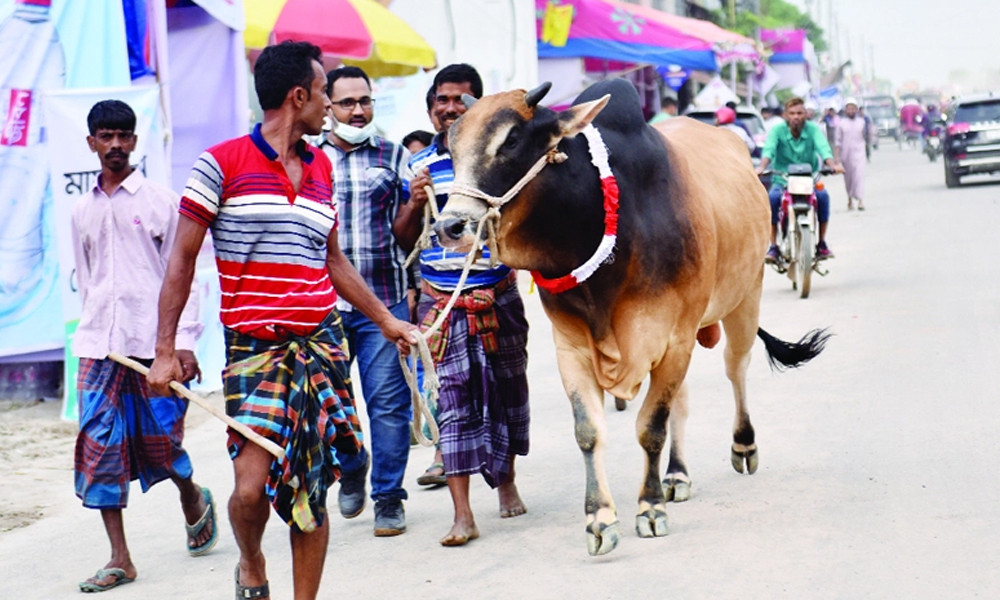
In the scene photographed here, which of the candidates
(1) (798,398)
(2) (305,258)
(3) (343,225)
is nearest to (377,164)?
(3) (343,225)

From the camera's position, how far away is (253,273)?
166 inches

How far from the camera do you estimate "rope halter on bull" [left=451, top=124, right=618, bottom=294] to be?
4930 millimetres

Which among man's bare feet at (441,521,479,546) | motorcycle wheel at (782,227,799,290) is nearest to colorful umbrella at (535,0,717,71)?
motorcycle wheel at (782,227,799,290)

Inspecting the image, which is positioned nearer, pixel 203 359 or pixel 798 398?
pixel 798 398

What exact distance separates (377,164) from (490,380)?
110 centimetres

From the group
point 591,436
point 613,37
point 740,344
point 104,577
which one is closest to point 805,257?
point 740,344

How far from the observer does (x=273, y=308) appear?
4.21m

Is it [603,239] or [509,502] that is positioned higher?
[603,239]

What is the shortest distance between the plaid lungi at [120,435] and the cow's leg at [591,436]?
1.62m

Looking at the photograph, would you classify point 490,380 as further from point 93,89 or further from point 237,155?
point 93,89

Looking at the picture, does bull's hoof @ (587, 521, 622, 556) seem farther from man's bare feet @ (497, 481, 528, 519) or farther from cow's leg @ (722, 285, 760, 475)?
cow's leg @ (722, 285, 760, 475)

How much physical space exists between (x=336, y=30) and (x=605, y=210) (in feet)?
23.8

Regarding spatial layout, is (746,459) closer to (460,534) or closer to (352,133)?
(460,534)

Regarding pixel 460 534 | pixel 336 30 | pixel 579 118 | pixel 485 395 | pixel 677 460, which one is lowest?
pixel 460 534
